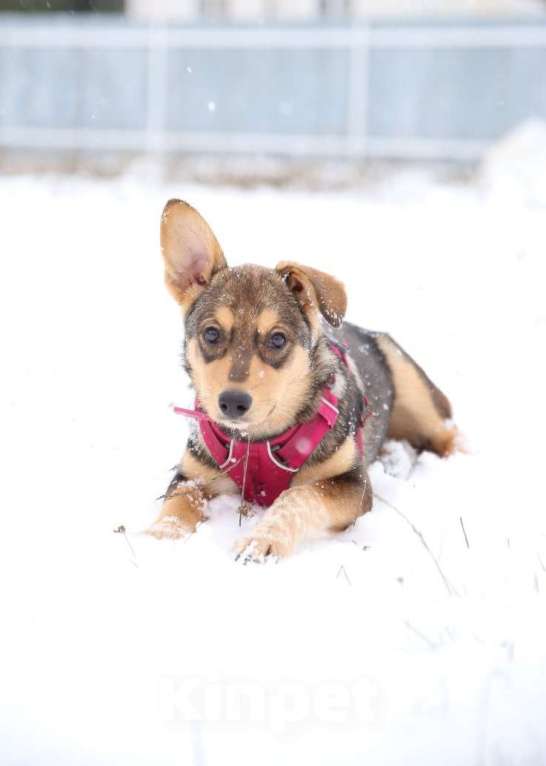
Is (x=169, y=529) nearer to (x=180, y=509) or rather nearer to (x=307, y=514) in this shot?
(x=180, y=509)

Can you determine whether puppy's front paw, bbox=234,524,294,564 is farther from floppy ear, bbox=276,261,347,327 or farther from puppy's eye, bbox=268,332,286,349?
floppy ear, bbox=276,261,347,327

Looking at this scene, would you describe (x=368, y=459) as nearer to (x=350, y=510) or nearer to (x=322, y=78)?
(x=350, y=510)

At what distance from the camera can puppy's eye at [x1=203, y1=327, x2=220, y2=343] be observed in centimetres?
381

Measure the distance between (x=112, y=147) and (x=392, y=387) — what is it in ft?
40.3

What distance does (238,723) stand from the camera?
2.39m

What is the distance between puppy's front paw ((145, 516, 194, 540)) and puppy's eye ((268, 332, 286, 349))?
2.88 ft

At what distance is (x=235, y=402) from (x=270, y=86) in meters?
13.0

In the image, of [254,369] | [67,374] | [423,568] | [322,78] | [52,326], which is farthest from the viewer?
[322,78]

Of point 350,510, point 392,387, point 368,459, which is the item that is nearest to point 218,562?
point 350,510

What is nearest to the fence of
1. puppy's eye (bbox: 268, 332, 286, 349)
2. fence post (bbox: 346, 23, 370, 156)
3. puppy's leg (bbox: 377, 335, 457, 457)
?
fence post (bbox: 346, 23, 370, 156)

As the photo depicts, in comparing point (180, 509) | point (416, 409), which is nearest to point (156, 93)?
point (416, 409)

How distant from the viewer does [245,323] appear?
3.80 metres

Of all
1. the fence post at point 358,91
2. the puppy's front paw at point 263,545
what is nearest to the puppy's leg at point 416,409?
the puppy's front paw at point 263,545

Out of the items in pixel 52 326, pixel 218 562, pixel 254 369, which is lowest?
pixel 52 326
